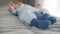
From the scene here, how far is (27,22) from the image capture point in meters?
1.20

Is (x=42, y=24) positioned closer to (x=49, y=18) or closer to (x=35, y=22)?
(x=35, y=22)

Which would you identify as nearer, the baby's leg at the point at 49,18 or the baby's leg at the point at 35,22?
the baby's leg at the point at 35,22

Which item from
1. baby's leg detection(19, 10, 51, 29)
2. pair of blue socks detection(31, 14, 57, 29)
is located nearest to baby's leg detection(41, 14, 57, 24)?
pair of blue socks detection(31, 14, 57, 29)

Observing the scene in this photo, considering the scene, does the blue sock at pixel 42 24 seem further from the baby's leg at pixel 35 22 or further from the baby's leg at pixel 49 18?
the baby's leg at pixel 49 18

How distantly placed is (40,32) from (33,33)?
6 centimetres

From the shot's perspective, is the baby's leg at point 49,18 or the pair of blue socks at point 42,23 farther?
the baby's leg at point 49,18

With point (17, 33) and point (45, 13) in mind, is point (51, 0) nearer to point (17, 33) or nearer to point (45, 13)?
point (45, 13)

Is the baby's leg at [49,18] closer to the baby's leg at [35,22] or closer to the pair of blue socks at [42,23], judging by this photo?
the pair of blue socks at [42,23]

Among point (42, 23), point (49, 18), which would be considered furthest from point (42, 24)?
point (49, 18)

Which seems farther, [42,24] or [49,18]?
[49,18]

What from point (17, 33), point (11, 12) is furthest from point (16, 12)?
point (17, 33)

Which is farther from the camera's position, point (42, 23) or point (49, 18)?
point (49, 18)

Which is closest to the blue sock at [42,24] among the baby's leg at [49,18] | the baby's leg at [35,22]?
the baby's leg at [35,22]

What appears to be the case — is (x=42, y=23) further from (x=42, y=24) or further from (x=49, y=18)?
(x=49, y=18)
